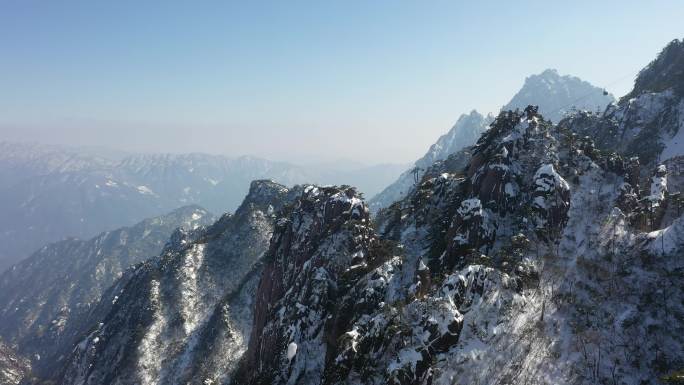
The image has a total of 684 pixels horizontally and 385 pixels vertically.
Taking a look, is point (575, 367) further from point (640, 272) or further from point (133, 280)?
point (133, 280)

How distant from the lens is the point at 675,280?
3328cm

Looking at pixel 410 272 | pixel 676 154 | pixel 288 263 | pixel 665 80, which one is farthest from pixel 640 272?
pixel 665 80

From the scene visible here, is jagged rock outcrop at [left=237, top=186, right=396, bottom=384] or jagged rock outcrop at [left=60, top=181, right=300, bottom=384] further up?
jagged rock outcrop at [left=237, top=186, right=396, bottom=384]

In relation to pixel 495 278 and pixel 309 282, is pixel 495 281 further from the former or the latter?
pixel 309 282

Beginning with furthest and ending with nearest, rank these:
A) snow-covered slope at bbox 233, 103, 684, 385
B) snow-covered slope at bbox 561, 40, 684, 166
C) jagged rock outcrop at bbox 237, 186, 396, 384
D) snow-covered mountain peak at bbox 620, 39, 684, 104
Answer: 1. snow-covered mountain peak at bbox 620, 39, 684, 104
2. snow-covered slope at bbox 561, 40, 684, 166
3. jagged rock outcrop at bbox 237, 186, 396, 384
4. snow-covered slope at bbox 233, 103, 684, 385

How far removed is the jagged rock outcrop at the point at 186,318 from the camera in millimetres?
101562

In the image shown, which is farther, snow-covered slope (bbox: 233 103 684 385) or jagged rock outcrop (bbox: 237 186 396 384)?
jagged rock outcrop (bbox: 237 186 396 384)

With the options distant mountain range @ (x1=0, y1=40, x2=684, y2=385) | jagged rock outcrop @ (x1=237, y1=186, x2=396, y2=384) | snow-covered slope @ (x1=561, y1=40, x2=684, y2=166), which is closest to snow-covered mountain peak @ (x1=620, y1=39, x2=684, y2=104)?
snow-covered slope @ (x1=561, y1=40, x2=684, y2=166)

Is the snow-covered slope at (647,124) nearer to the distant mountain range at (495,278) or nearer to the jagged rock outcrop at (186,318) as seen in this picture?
the distant mountain range at (495,278)

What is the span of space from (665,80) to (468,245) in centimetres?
11553

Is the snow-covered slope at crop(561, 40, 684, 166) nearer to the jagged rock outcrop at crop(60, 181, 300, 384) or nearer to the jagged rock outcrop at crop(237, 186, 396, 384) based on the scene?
the jagged rock outcrop at crop(237, 186, 396, 384)

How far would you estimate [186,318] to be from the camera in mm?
117000

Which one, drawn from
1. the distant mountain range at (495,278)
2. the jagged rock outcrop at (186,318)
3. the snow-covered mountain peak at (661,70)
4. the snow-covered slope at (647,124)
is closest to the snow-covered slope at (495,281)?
the distant mountain range at (495,278)

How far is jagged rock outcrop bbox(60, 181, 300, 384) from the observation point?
101562 millimetres
